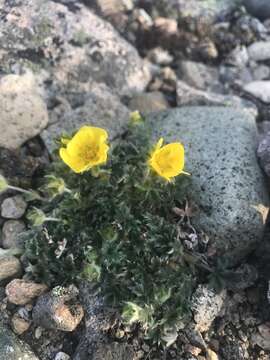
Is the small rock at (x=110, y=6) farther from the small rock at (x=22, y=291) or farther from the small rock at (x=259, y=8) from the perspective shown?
the small rock at (x=22, y=291)

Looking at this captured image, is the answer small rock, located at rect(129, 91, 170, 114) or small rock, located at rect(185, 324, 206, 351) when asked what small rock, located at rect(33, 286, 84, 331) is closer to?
small rock, located at rect(185, 324, 206, 351)

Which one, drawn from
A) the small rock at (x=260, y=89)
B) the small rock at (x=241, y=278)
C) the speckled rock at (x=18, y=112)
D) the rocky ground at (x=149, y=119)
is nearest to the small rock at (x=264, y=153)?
the rocky ground at (x=149, y=119)

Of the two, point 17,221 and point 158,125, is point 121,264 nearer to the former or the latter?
point 17,221

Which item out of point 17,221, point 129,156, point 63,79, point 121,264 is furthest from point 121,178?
point 63,79

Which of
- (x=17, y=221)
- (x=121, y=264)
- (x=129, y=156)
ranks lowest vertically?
(x=17, y=221)

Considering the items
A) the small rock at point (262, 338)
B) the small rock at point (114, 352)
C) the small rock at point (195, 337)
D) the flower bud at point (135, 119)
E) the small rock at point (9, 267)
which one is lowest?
the small rock at point (9, 267)

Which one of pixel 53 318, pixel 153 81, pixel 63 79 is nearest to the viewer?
pixel 53 318

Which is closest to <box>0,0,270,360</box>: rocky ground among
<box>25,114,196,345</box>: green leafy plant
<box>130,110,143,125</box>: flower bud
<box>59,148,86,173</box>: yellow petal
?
<box>25,114,196,345</box>: green leafy plant
